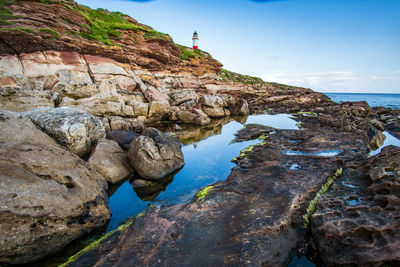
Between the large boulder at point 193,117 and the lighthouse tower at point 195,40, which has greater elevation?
the lighthouse tower at point 195,40

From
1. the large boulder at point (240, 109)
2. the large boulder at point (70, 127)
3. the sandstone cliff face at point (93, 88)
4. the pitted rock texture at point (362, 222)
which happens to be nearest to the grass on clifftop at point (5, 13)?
the sandstone cliff face at point (93, 88)

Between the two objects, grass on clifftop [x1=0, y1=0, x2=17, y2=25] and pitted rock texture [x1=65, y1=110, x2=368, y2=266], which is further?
grass on clifftop [x1=0, y1=0, x2=17, y2=25]

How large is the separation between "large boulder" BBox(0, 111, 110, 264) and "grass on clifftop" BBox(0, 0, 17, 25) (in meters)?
19.0

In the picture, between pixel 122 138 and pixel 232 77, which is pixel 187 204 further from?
pixel 232 77

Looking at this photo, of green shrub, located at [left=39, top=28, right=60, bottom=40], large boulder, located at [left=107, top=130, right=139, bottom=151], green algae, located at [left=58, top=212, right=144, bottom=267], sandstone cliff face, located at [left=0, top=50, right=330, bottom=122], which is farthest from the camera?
green shrub, located at [left=39, top=28, right=60, bottom=40]

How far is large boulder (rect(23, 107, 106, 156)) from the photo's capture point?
8.27 metres

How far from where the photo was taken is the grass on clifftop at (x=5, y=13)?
17.9 meters

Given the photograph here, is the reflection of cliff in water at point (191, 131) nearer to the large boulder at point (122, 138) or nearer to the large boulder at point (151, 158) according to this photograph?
the large boulder at point (122, 138)

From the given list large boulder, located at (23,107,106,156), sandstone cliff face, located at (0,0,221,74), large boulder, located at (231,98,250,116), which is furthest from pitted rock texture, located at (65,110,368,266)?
sandstone cliff face, located at (0,0,221,74)

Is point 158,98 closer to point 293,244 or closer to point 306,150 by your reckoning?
point 306,150

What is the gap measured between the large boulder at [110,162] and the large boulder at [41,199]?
3.75 ft

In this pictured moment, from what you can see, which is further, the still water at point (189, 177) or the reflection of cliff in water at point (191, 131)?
the reflection of cliff in water at point (191, 131)

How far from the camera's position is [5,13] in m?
18.7

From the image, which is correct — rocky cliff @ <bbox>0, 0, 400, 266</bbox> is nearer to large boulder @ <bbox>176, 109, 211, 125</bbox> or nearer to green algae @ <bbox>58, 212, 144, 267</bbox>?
green algae @ <bbox>58, 212, 144, 267</bbox>
